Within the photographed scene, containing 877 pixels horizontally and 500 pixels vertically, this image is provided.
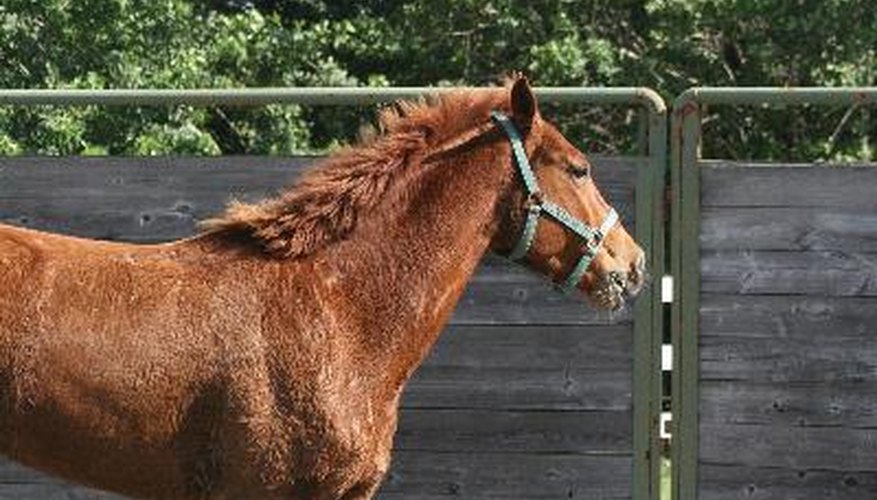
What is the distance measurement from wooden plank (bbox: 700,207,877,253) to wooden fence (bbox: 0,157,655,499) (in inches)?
13.3

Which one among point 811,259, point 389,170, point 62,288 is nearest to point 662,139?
point 811,259

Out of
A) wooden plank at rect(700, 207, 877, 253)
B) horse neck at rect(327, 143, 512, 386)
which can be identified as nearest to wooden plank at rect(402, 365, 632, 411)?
wooden plank at rect(700, 207, 877, 253)

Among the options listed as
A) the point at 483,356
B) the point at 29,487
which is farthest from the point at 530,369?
the point at 29,487

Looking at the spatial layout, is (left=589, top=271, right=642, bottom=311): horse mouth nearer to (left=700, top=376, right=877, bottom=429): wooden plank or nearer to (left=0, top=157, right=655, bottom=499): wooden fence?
(left=0, top=157, right=655, bottom=499): wooden fence

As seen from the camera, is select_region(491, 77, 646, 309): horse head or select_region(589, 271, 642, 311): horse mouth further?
select_region(589, 271, 642, 311): horse mouth

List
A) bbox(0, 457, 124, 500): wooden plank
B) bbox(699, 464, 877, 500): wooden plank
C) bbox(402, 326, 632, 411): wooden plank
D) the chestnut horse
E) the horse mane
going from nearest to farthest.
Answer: the chestnut horse < the horse mane < bbox(699, 464, 877, 500): wooden plank < bbox(402, 326, 632, 411): wooden plank < bbox(0, 457, 124, 500): wooden plank

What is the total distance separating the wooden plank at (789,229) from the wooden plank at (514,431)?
2.52ft

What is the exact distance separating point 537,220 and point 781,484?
1.71 meters

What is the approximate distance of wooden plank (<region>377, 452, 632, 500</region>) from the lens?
20.4 ft

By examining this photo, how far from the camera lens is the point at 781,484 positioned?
612 cm

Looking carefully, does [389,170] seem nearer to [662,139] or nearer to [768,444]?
[662,139]

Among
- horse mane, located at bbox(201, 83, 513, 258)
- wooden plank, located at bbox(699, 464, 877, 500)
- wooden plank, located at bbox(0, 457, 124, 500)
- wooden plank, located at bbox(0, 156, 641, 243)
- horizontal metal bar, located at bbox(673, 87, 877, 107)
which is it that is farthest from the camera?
wooden plank, located at bbox(0, 457, 124, 500)

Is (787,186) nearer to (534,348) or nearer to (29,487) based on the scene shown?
(534,348)

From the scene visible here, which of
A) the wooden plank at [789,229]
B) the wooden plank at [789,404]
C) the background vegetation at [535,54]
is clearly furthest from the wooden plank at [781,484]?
the background vegetation at [535,54]
